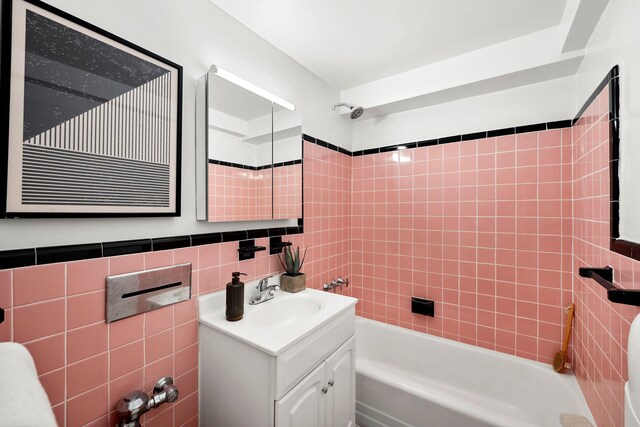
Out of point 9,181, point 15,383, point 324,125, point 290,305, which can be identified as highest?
point 324,125

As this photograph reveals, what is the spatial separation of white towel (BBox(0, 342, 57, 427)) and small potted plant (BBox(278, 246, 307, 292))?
3.58 ft

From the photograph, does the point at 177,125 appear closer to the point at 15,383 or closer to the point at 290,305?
the point at 15,383

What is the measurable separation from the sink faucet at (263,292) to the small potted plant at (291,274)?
0.10 m

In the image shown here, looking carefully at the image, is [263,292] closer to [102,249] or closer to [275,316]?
[275,316]

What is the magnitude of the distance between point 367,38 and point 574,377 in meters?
2.31

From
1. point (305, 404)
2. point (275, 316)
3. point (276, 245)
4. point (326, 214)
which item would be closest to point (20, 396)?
point (305, 404)

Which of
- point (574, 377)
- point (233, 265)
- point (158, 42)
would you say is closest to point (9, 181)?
point (158, 42)

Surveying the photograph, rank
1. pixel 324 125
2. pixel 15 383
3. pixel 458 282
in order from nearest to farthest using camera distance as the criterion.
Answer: pixel 15 383 < pixel 458 282 < pixel 324 125

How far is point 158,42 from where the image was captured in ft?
3.64

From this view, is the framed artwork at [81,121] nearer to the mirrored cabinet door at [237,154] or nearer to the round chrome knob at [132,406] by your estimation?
the mirrored cabinet door at [237,154]

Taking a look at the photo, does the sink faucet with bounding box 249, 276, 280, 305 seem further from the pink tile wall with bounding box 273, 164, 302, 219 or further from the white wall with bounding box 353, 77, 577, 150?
the white wall with bounding box 353, 77, 577, 150

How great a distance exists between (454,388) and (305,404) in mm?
1268

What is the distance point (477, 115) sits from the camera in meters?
1.86

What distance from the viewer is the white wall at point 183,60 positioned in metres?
0.88
